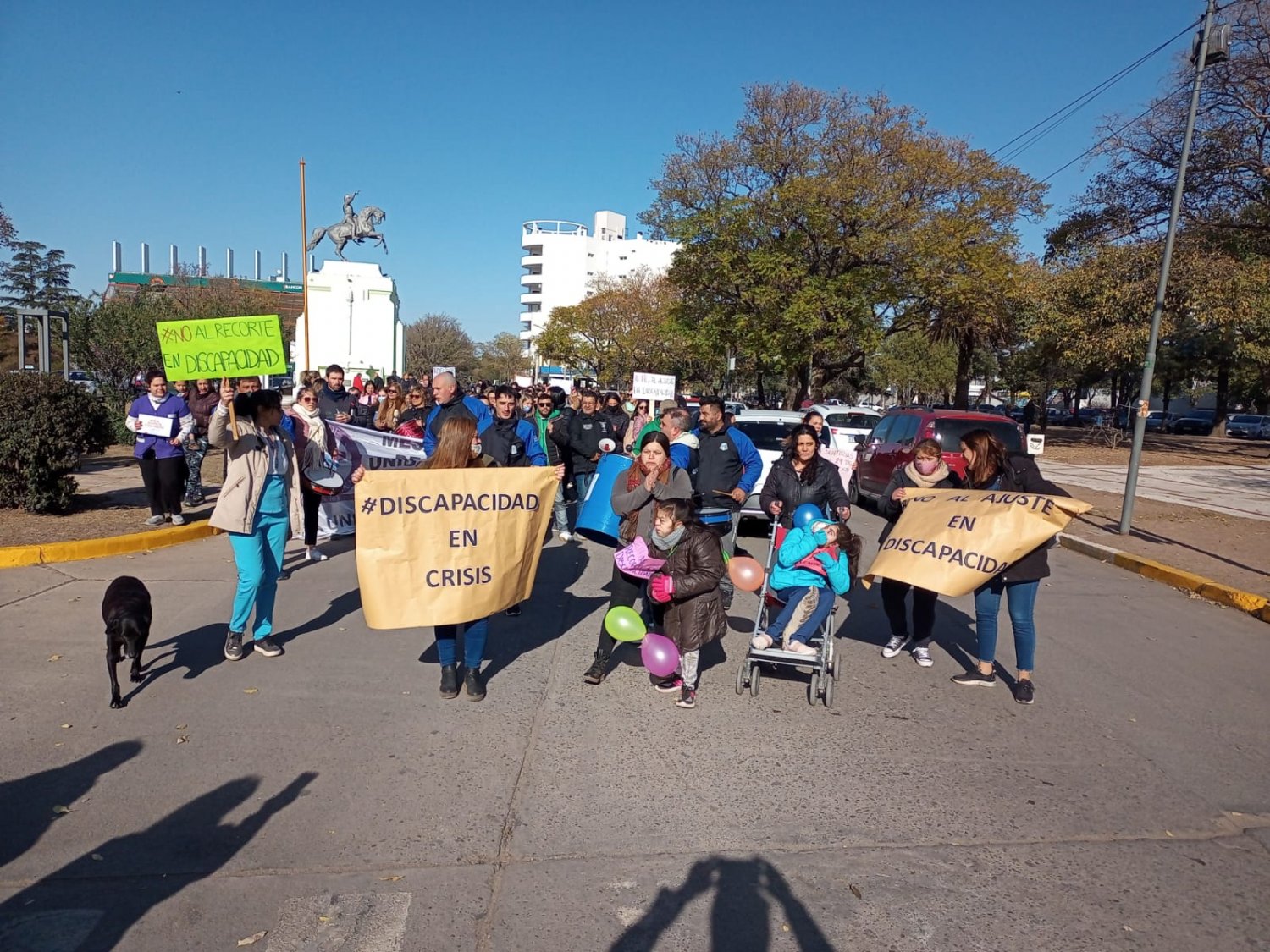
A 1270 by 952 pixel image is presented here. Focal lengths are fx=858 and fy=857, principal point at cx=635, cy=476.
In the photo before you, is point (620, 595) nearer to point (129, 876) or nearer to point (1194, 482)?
point (129, 876)

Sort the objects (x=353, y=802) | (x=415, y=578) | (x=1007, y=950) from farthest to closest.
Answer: (x=415, y=578), (x=353, y=802), (x=1007, y=950)

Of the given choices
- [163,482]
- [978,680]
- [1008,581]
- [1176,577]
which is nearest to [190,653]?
[163,482]

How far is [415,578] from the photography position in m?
5.03

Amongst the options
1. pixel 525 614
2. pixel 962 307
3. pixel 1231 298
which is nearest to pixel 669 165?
pixel 962 307

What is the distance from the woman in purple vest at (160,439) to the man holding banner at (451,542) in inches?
219

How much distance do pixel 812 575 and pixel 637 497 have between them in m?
1.23

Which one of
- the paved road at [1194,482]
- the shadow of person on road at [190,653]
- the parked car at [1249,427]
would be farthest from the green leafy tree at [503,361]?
the shadow of person on road at [190,653]

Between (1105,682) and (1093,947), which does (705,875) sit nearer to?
(1093,947)

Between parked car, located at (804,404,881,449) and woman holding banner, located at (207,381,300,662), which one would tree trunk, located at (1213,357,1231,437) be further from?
woman holding banner, located at (207,381,300,662)

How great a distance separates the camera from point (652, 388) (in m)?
15.3

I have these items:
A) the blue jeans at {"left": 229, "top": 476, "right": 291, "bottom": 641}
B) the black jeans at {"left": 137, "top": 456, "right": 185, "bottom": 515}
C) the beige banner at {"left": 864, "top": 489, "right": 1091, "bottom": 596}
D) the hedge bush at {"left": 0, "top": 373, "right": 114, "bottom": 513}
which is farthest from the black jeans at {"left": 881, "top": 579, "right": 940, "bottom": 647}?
the hedge bush at {"left": 0, "top": 373, "right": 114, "bottom": 513}

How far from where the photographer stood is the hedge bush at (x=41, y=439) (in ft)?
31.1

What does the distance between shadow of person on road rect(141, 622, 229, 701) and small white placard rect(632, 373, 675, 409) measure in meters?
9.55

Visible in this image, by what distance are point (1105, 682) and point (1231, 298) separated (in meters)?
24.2
